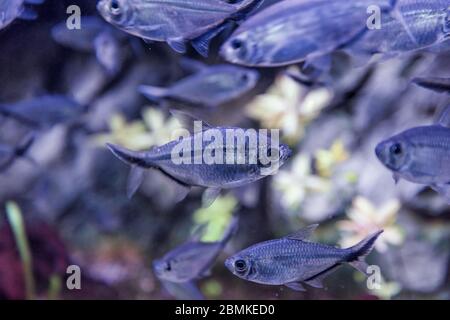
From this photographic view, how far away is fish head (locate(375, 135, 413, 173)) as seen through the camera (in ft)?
5.57

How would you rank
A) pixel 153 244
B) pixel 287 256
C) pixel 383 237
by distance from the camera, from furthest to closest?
pixel 153 244, pixel 383 237, pixel 287 256

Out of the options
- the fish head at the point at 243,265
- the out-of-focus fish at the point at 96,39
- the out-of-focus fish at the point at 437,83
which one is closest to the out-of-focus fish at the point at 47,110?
the out-of-focus fish at the point at 96,39

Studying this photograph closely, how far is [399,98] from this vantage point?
2342 mm

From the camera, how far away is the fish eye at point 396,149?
1.70 m

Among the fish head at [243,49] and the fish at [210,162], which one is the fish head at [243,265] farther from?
the fish head at [243,49]

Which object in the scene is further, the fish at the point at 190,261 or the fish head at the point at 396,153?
the fish at the point at 190,261

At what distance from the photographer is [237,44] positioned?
66.7 inches

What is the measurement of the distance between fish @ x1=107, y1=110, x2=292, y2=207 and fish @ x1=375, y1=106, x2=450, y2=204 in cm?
43

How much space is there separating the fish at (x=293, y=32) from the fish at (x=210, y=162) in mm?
334

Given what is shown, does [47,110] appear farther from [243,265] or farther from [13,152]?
[243,265]

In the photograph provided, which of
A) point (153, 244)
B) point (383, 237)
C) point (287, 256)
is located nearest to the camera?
point (287, 256)

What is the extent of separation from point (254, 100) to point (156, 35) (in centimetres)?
83

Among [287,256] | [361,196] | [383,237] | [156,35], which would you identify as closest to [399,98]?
[361,196]
